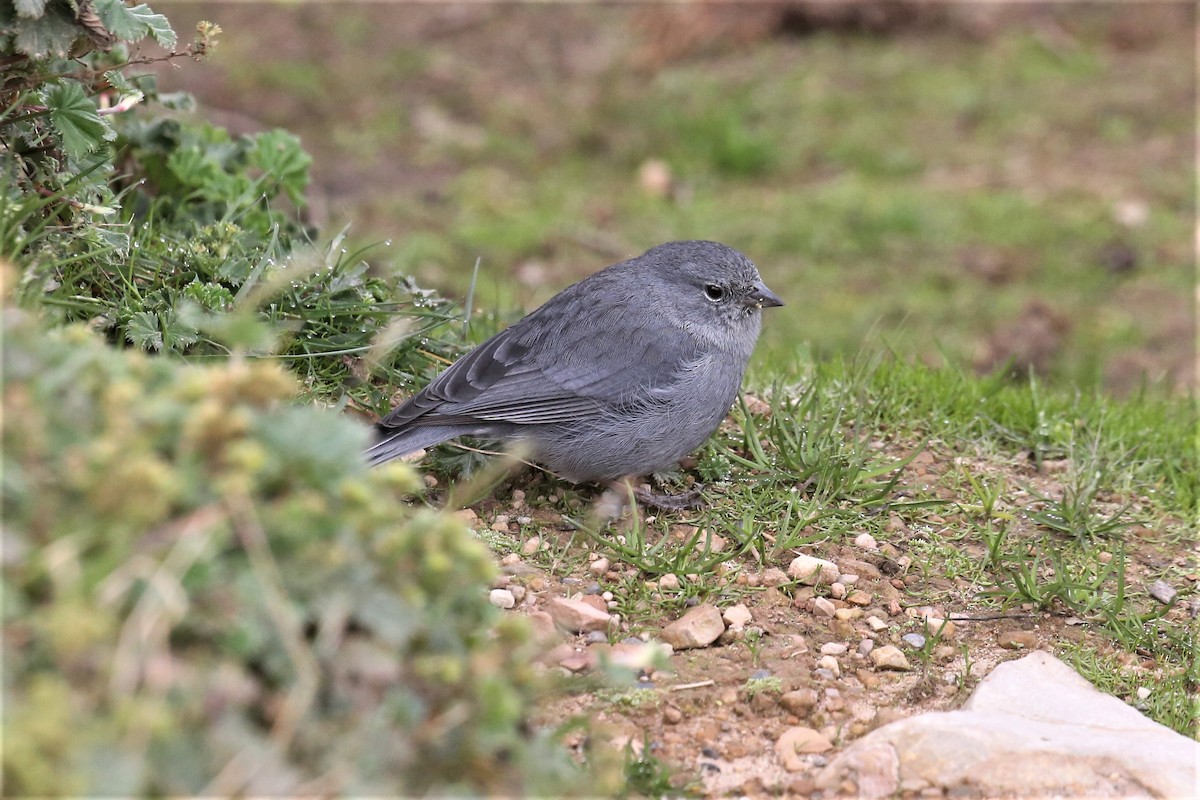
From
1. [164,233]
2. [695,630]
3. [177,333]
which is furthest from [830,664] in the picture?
Answer: [164,233]

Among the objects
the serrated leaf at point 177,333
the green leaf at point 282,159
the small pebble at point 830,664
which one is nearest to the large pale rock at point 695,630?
the small pebble at point 830,664

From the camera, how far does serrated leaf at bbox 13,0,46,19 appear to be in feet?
11.5

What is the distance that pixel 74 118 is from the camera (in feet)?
13.0

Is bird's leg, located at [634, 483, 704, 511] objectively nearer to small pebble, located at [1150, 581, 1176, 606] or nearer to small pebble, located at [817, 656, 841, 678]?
small pebble, located at [817, 656, 841, 678]

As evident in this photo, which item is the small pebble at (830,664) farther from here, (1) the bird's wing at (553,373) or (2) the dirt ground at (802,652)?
(1) the bird's wing at (553,373)

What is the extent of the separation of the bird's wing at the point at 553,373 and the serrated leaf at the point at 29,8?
1588 millimetres

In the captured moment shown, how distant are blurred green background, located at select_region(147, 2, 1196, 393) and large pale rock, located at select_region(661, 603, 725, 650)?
238cm

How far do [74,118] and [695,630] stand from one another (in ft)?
8.22

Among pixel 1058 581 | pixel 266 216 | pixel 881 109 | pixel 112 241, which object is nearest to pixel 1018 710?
pixel 1058 581

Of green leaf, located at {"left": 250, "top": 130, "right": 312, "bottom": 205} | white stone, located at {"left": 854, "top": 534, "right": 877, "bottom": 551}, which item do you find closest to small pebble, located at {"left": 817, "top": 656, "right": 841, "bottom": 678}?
white stone, located at {"left": 854, "top": 534, "right": 877, "bottom": 551}

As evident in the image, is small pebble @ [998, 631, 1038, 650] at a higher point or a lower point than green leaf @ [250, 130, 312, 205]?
lower

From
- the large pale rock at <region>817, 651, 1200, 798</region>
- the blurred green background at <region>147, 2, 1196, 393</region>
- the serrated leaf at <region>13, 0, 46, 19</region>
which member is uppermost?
the serrated leaf at <region>13, 0, 46, 19</region>

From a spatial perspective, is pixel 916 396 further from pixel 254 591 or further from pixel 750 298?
pixel 254 591

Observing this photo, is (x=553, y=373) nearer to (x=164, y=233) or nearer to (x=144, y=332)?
(x=144, y=332)
